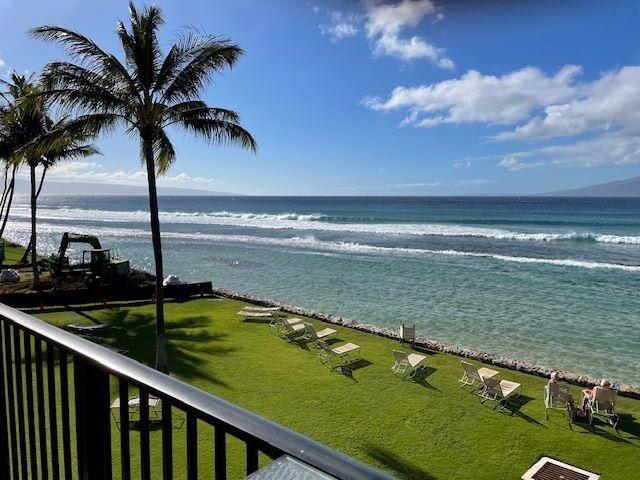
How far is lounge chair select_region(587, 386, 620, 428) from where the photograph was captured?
912cm

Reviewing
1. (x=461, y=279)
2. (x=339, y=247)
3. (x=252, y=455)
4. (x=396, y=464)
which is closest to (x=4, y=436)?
(x=252, y=455)

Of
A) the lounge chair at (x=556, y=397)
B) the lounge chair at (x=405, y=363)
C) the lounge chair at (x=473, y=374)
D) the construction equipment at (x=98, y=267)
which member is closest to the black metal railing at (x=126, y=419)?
the lounge chair at (x=556, y=397)

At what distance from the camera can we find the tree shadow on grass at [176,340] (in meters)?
11.7

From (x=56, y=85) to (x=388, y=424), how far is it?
406 inches

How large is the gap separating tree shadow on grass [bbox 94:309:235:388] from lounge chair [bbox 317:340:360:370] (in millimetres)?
2564

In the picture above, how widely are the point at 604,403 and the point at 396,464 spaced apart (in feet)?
15.3

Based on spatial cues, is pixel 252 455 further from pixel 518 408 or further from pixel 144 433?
pixel 518 408

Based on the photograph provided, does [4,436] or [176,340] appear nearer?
[4,436]

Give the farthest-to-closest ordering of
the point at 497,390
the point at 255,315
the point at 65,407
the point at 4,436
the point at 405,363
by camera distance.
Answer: the point at 255,315 → the point at 405,363 → the point at 497,390 → the point at 4,436 → the point at 65,407

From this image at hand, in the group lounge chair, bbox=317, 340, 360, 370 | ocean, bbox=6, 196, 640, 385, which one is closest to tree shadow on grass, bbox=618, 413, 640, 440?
ocean, bbox=6, 196, 640, 385

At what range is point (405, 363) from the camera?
1159cm

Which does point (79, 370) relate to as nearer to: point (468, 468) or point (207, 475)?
point (207, 475)

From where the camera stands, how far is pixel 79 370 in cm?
185

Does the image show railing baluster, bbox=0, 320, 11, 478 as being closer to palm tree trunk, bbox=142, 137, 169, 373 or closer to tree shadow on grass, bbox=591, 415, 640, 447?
palm tree trunk, bbox=142, 137, 169, 373
